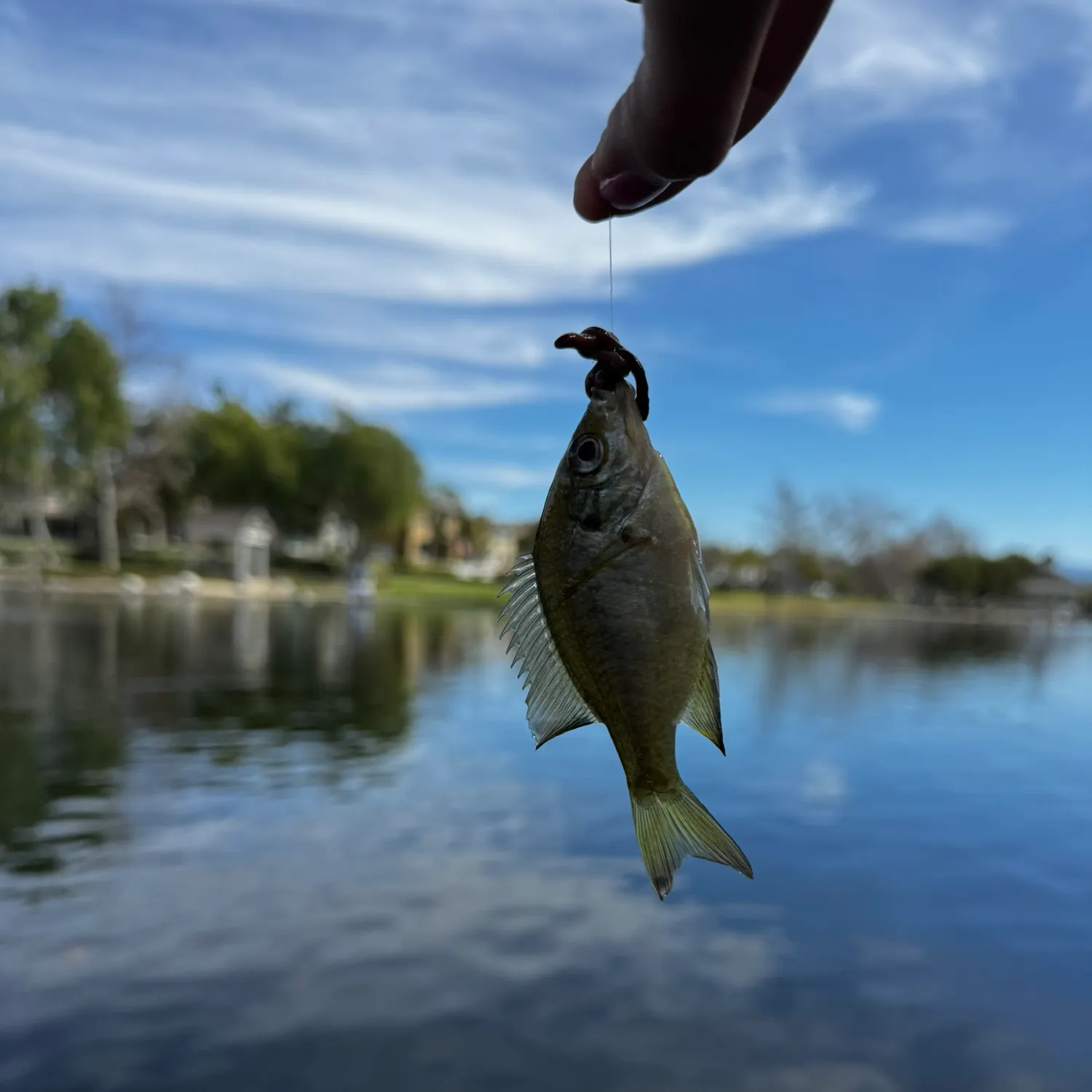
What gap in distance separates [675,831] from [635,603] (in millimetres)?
407

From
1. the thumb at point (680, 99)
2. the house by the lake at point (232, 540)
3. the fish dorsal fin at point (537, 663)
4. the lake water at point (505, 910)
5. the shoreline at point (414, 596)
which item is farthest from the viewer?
the house by the lake at point (232, 540)

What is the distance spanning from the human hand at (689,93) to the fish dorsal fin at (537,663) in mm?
745

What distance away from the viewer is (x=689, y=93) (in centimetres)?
92

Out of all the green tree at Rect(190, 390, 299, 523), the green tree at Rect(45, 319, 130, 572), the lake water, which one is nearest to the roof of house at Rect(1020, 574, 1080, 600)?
the green tree at Rect(190, 390, 299, 523)

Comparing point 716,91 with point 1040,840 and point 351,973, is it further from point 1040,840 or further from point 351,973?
point 1040,840

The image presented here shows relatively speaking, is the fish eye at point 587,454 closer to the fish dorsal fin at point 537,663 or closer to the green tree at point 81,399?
the fish dorsal fin at point 537,663

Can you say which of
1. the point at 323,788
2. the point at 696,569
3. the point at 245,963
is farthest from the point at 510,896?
the point at 696,569

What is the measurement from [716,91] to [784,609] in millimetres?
82988

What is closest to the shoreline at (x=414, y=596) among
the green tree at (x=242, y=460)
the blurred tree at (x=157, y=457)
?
the green tree at (x=242, y=460)

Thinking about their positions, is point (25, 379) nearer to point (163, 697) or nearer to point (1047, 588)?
point (163, 697)

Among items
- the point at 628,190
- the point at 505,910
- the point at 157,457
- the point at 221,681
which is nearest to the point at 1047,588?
the point at 157,457

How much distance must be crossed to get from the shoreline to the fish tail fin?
88.7 feet

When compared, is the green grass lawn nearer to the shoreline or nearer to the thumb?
the shoreline

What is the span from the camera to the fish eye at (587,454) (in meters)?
1.61
